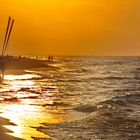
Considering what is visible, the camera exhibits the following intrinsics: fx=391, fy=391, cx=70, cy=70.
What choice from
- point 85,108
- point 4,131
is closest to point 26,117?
point 4,131

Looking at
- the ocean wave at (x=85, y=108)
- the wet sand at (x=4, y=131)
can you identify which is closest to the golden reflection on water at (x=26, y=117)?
the wet sand at (x=4, y=131)

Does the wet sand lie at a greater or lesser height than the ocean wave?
greater

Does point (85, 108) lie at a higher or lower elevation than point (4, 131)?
lower

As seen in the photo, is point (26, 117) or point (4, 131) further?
point (26, 117)

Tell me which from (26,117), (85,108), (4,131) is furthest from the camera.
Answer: (85,108)

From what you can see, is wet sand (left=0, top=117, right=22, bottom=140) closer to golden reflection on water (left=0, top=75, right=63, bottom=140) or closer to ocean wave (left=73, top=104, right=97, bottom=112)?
golden reflection on water (left=0, top=75, right=63, bottom=140)

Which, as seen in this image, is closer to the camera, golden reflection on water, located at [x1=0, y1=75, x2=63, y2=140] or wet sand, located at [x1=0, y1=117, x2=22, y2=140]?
wet sand, located at [x1=0, y1=117, x2=22, y2=140]

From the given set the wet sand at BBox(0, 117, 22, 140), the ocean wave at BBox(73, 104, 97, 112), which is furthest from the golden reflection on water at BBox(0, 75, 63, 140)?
the ocean wave at BBox(73, 104, 97, 112)

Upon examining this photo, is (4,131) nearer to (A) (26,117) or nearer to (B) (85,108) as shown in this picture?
(A) (26,117)

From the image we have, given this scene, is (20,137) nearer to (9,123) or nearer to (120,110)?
(9,123)

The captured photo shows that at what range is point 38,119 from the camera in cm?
2064

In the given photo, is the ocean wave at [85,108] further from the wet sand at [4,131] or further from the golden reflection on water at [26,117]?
the wet sand at [4,131]

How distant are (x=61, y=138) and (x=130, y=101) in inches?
677

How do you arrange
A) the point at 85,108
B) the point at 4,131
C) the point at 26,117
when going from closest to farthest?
the point at 4,131 < the point at 26,117 < the point at 85,108
